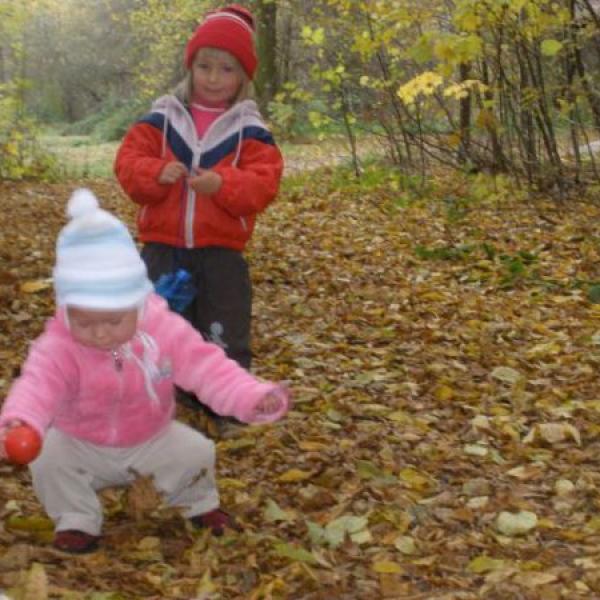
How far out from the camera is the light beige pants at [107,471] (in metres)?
2.97

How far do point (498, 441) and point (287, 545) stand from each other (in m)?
1.47

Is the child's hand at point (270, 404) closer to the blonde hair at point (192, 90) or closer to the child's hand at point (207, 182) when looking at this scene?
the child's hand at point (207, 182)

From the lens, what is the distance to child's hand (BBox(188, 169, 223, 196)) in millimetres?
3828

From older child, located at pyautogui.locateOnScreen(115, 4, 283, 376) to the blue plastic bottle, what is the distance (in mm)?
178

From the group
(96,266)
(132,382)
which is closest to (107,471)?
(132,382)

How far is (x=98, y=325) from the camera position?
109 inches

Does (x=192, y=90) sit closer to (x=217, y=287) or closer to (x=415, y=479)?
(x=217, y=287)

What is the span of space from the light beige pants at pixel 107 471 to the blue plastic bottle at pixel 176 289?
37.4 inches

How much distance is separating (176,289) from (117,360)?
3.69 ft

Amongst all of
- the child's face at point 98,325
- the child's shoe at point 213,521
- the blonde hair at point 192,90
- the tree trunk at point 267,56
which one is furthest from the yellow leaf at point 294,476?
the tree trunk at point 267,56

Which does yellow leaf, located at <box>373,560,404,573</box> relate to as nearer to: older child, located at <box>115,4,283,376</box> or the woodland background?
the woodland background

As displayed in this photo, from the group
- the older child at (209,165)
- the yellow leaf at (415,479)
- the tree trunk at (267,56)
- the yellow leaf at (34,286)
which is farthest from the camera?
the tree trunk at (267,56)

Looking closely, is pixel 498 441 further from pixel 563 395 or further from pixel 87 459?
pixel 87 459

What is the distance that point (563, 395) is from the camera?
4820 millimetres
